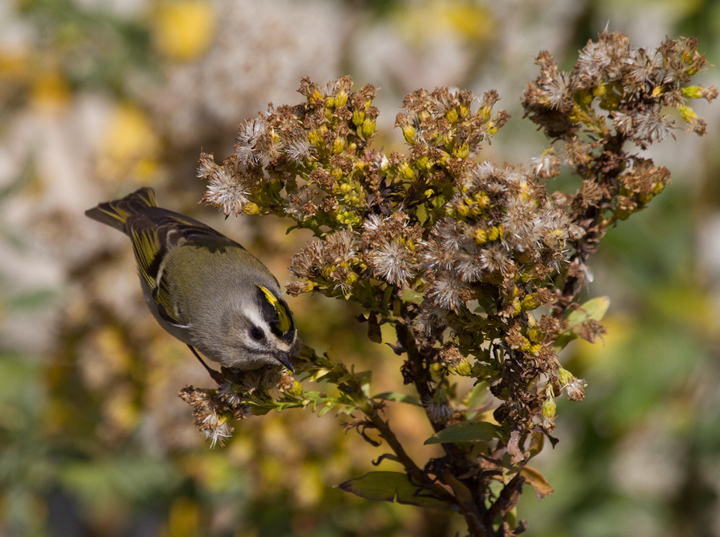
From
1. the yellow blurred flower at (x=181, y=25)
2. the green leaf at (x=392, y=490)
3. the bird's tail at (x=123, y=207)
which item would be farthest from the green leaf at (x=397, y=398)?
the yellow blurred flower at (x=181, y=25)

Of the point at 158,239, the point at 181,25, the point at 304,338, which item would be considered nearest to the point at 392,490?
the point at 158,239

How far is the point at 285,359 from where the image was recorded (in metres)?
1.33

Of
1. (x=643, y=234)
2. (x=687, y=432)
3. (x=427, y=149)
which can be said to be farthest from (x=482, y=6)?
(x=427, y=149)

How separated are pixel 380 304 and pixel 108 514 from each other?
372 centimetres

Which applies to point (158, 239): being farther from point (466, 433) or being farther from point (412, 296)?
point (466, 433)

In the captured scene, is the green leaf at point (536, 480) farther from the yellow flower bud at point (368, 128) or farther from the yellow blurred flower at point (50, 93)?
the yellow blurred flower at point (50, 93)

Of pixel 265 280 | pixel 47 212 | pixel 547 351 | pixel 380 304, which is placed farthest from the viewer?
pixel 47 212

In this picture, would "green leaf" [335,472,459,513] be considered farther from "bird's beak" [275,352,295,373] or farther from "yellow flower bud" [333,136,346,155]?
"yellow flower bud" [333,136,346,155]

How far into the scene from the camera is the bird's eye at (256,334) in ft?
5.13

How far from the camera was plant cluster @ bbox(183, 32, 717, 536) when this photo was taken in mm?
958

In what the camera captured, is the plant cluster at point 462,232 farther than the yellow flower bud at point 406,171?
No

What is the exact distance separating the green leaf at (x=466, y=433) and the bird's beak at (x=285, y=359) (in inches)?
14.7

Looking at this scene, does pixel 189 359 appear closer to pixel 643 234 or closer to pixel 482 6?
pixel 643 234

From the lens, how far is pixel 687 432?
2.95m
